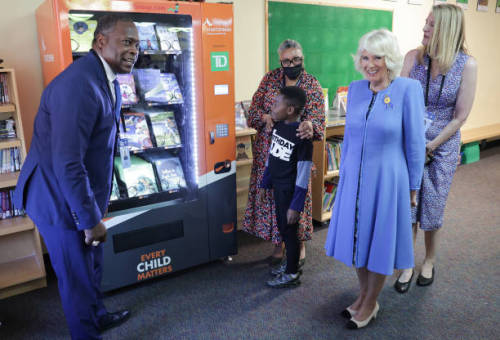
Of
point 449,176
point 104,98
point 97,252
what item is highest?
point 104,98

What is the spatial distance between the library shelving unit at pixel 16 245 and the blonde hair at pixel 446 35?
2.69 metres

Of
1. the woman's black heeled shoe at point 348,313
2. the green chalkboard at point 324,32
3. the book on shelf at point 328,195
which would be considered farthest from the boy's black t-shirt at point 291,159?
the green chalkboard at point 324,32

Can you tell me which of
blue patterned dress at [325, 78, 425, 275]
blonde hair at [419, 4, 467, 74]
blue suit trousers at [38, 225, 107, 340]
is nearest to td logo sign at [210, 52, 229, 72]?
blue patterned dress at [325, 78, 425, 275]

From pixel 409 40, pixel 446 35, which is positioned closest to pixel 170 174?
pixel 446 35

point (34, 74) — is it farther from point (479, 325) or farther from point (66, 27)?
point (479, 325)

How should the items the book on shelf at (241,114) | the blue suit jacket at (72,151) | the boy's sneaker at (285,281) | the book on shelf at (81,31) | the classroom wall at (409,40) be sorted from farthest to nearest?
the classroom wall at (409,40) < the book on shelf at (241,114) < the boy's sneaker at (285,281) < the book on shelf at (81,31) < the blue suit jacket at (72,151)

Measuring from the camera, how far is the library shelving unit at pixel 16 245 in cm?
264

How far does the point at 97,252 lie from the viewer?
2.16 metres

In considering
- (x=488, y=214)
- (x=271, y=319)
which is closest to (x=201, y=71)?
(x=271, y=319)

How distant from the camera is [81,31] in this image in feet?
7.73

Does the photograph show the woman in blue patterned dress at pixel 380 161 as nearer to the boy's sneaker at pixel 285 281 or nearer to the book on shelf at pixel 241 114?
the boy's sneaker at pixel 285 281

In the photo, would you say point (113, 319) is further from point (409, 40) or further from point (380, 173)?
point (409, 40)

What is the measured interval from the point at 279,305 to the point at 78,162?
1.62 meters

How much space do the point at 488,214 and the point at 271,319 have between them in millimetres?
2929
